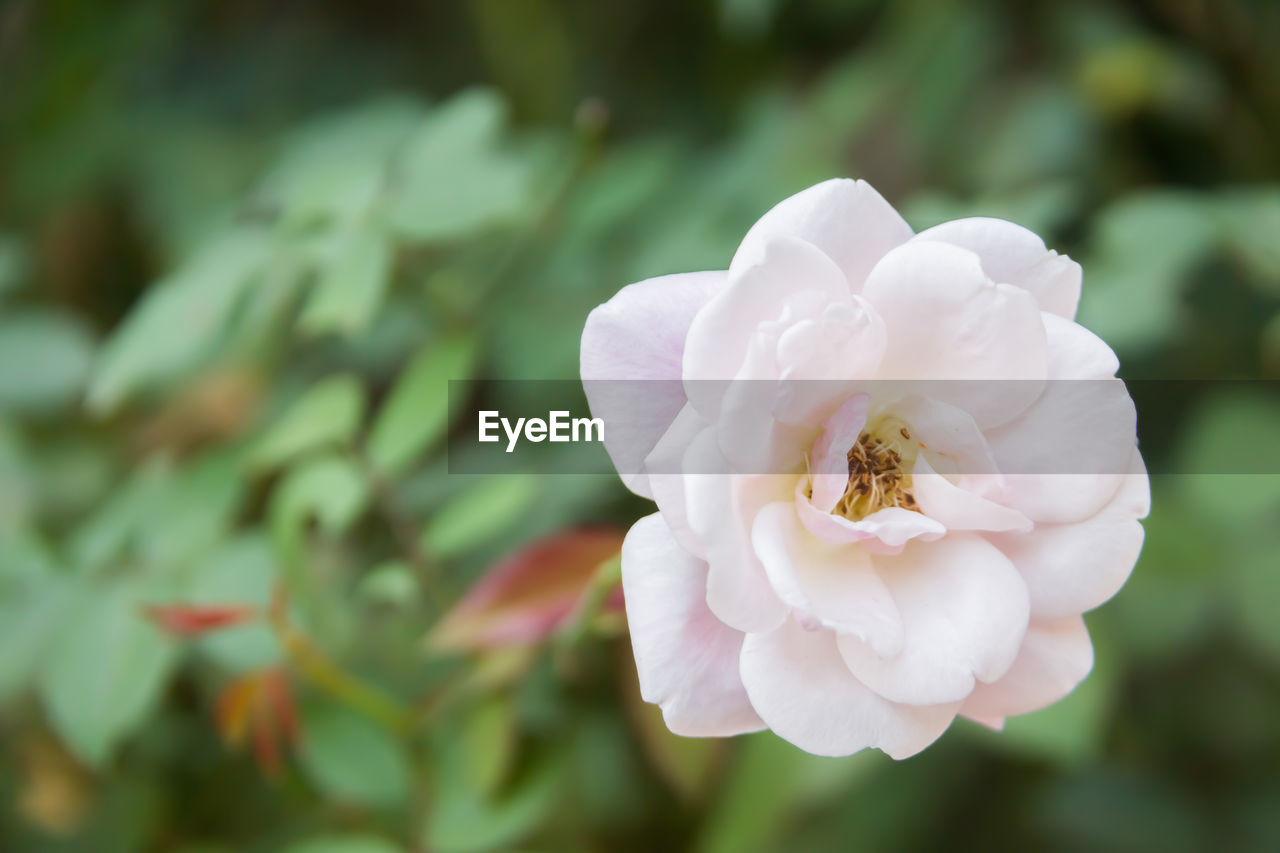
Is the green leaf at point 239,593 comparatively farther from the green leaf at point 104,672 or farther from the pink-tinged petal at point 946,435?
the pink-tinged petal at point 946,435

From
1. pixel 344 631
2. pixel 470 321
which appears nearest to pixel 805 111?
pixel 470 321

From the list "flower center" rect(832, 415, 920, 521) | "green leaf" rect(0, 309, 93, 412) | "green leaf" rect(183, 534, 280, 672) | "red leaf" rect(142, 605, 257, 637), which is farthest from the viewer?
"green leaf" rect(0, 309, 93, 412)

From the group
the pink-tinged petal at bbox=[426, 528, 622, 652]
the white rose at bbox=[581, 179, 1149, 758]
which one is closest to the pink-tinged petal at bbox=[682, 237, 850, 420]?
the white rose at bbox=[581, 179, 1149, 758]

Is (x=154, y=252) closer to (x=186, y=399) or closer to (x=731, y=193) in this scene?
(x=186, y=399)

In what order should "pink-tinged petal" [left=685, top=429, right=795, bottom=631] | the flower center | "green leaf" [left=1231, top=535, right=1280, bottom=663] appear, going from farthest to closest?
"green leaf" [left=1231, top=535, right=1280, bottom=663], the flower center, "pink-tinged petal" [left=685, top=429, right=795, bottom=631]

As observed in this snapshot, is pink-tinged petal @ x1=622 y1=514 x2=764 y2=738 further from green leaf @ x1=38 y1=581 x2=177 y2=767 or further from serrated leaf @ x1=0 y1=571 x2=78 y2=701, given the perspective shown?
serrated leaf @ x1=0 y1=571 x2=78 y2=701

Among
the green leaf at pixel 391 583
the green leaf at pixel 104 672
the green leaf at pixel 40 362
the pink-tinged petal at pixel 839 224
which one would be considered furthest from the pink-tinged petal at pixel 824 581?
the green leaf at pixel 40 362
